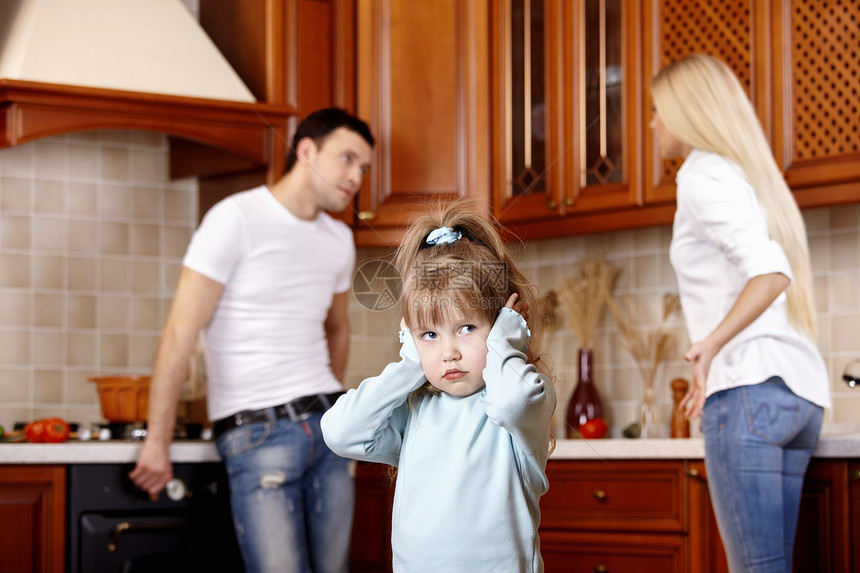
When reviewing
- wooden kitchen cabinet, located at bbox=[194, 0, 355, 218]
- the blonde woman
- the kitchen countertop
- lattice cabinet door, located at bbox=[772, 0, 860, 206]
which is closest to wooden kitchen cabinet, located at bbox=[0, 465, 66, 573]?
the kitchen countertop

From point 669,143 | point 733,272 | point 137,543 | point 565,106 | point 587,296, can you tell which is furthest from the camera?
point 587,296

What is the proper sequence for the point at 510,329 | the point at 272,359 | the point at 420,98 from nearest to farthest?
the point at 510,329
the point at 272,359
the point at 420,98

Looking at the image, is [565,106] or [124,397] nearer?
[124,397]

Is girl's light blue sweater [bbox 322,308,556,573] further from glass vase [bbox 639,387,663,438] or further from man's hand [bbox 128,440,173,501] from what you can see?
glass vase [bbox 639,387,663,438]

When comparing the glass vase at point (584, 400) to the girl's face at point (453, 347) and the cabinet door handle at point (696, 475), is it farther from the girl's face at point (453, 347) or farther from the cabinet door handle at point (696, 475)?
the girl's face at point (453, 347)

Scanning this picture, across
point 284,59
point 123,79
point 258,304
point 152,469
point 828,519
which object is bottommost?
point 828,519

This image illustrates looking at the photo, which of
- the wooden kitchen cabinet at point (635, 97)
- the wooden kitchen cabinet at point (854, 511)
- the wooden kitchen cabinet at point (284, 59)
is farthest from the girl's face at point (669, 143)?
the wooden kitchen cabinet at point (284, 59)

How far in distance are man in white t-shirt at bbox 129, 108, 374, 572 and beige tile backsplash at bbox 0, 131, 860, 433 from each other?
0.58 m

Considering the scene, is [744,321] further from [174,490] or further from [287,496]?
[174,490]

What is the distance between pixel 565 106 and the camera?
263cm

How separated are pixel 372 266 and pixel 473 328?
0.13 metres

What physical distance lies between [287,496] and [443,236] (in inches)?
40.1

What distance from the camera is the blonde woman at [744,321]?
1.66 meters

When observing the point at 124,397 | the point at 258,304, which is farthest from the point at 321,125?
the point at 124,397
